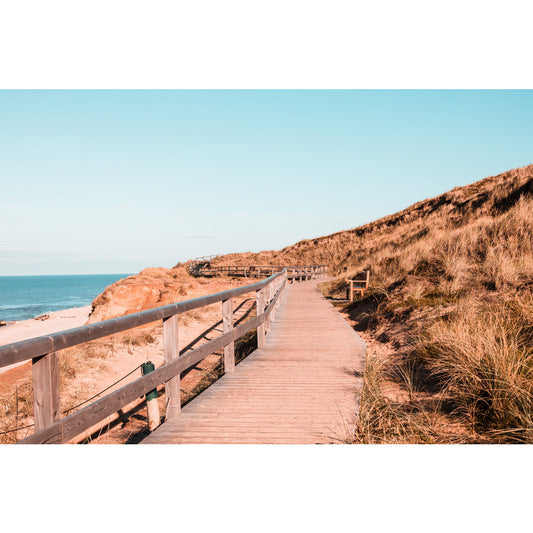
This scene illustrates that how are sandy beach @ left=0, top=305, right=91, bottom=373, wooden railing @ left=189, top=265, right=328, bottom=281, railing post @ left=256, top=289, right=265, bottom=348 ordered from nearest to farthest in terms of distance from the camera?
railing post @ left=256, top=289, right=265, bottom=348
sandy beach @ left=0, top=305, right=91, bottom=373
wooden railing @ left=189, top=265, right=328, bottom=281

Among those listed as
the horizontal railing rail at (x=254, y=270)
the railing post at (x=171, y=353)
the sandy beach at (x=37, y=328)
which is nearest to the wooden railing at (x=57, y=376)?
the railing post at (x=171, y=353)

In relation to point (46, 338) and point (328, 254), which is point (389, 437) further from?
point (328, 254)

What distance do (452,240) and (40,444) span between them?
13202 millimetres

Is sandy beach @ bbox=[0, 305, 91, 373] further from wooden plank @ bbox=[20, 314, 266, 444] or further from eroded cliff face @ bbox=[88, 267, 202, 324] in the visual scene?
wooden plank @ bbox=[20, 314, 266, 444]

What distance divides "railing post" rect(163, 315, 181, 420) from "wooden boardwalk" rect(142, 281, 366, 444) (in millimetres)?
113

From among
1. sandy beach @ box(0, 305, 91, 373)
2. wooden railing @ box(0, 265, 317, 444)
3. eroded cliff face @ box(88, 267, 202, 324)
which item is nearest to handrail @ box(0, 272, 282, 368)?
wooden railing @ box(0, 265, 317, 444)

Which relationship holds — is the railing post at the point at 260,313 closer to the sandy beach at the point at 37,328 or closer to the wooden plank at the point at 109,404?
the wooden plank at the point at 109,404

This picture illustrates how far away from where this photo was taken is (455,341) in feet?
17.7

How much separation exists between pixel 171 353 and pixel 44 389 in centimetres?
165

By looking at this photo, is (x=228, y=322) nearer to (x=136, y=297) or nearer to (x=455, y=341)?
(x=455, y=341)

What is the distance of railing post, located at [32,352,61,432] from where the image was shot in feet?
8.16

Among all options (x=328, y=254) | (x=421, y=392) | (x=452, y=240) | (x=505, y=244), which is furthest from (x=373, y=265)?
(x=328, y=254)

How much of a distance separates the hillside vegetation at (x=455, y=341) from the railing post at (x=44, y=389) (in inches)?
→ 95.9

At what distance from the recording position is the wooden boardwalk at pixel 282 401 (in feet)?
12.3
